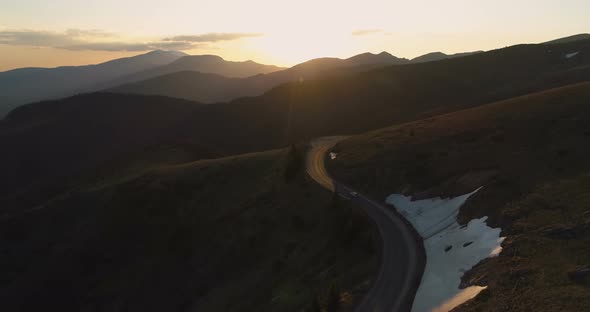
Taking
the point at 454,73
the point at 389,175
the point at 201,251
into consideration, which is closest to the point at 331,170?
the point at 389,175

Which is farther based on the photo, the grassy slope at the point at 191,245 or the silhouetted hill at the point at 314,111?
the silhouetted hill at the point at 314,111

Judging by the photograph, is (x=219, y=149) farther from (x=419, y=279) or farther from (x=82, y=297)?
(x=419, y=279)

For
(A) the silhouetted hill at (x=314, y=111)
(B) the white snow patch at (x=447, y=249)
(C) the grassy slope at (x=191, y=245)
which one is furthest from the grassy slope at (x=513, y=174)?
(A) the silhouetted hill at (x=314, y=111)

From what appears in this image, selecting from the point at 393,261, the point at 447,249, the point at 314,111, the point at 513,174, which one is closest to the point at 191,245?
the point at 393,261

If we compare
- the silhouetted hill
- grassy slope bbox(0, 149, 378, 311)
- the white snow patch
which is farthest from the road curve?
the silhouetted hill

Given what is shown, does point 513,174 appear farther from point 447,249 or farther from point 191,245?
point 191,245

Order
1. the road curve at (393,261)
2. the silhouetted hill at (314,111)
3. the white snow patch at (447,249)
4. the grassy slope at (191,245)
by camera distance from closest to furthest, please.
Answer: the white snow patch at (447,249), the road curve at (393,261), the grassy slope at (191,245), the silhouetted hill at (314,111)

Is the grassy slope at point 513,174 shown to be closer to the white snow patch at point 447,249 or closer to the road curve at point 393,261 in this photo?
the white snow patch at point 447,249
